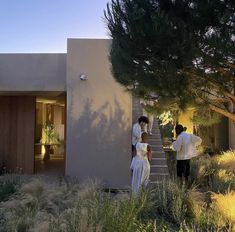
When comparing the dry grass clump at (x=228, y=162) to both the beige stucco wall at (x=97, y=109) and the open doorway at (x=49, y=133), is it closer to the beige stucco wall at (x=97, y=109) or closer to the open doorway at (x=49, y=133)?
the beige stucco wall at (x=97, y=109)

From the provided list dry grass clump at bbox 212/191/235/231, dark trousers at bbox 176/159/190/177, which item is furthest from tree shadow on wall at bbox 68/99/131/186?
dry grass clump at bbox 212/191/235/231

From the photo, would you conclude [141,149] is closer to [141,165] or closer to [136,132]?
[141,165]

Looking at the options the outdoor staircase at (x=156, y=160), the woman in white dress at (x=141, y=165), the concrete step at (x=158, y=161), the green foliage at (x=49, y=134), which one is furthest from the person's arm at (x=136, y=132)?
the green foliage at (x=49, y=134)

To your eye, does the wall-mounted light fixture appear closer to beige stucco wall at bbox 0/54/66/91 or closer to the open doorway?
beige stucco wall at bbox 0/54/66/91

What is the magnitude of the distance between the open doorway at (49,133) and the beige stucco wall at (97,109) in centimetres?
352

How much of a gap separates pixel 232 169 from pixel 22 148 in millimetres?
6601

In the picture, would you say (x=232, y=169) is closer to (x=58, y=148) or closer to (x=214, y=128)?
(x=214, y=128)

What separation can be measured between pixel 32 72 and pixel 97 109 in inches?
87.8

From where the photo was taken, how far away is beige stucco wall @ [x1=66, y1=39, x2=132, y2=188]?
11.5m

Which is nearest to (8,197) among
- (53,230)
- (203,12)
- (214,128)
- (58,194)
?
(58,194)

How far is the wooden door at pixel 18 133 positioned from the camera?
1352 centimetres

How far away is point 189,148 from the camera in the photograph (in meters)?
9.85

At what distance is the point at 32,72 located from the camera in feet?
39.5

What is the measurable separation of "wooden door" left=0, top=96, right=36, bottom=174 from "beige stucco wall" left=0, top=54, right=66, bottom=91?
67.1 inches
